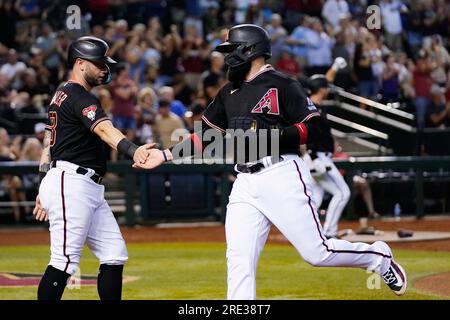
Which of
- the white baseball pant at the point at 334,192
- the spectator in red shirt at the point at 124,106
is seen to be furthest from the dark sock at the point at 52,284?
the spectator in red shirt at the point at 124,106

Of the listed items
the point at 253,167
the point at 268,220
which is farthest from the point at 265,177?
the point at 268,220

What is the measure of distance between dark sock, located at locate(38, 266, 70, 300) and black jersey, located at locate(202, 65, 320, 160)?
5.10 ft

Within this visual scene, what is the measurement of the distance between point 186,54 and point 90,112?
40.1 feet

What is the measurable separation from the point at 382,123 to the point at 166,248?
248 inches

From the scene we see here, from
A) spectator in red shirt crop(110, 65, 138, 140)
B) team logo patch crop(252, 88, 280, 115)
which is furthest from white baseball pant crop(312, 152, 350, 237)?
team logo patch crop(252, 88, 280, 115)

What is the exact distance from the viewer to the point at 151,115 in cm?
1705

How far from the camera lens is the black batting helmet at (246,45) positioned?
6809 millimetres

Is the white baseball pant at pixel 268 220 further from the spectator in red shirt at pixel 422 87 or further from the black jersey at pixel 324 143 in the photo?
the spectator in red shirt at pixel 422 87

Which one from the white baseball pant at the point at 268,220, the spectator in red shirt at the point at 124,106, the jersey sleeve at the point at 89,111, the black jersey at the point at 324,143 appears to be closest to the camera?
the white baseball pant at the point at 268,220

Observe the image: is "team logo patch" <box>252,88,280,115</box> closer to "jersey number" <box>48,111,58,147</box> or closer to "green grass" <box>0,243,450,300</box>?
"jersey number" <box>48,111,58,147</box>

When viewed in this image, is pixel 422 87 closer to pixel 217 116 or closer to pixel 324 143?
pixel 324 143

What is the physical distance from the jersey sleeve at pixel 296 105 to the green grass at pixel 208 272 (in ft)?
8.24

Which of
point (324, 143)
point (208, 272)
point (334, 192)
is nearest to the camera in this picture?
point (208, 272)

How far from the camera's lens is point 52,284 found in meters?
6.85
